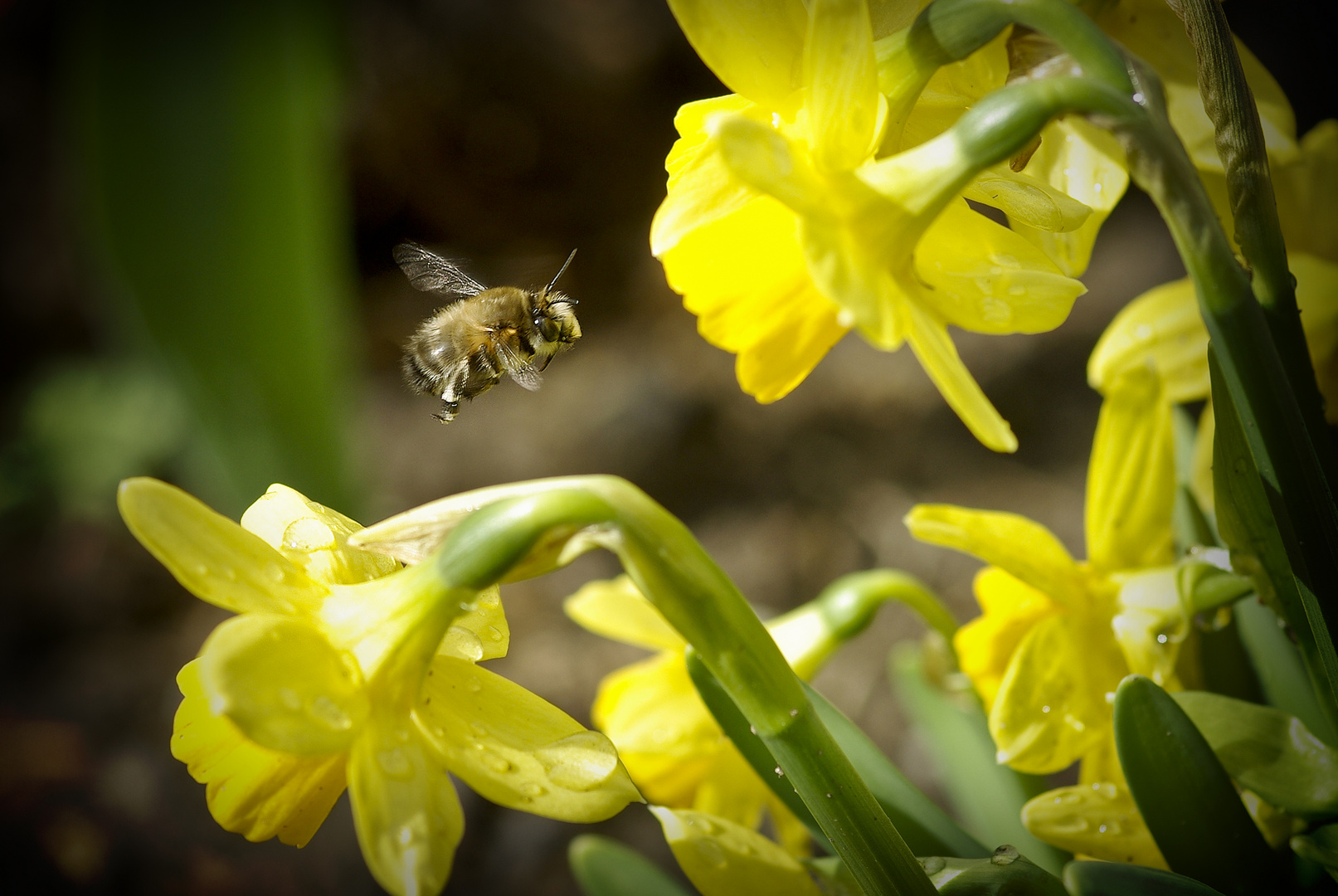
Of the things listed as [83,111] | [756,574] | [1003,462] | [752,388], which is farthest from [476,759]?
[1003,462]

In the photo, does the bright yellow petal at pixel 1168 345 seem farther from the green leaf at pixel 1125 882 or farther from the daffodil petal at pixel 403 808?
the daffodil petal at pixel 403 808

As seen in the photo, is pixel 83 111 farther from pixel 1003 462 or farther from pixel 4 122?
pixel 1003 462

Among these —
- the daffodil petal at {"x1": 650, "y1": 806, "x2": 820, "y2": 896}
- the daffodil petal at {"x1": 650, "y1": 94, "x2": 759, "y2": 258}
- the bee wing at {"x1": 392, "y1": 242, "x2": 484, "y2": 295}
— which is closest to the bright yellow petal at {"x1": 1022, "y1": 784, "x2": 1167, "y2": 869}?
the daffodil petal at {"x1": 650, "y1": 806, "x2": 820, "y2": 896}

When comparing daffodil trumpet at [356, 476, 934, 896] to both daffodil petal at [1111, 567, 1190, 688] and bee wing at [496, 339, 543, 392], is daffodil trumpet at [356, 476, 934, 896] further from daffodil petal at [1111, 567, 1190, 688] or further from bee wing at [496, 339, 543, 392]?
bee wing at [496, 339, 543, 392]

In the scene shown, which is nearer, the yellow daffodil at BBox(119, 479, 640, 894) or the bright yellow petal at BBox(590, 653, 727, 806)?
the yellow daffodil at BBox(119, 479, 640, 894)

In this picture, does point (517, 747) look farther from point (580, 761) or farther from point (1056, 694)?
point (1056, 694)

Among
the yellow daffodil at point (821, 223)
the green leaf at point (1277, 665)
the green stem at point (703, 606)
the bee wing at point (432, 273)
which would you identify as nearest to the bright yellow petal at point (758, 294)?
the yellow daffodil at point (821, 223)

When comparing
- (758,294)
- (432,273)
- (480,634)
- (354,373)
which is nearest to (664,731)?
(480,634)
